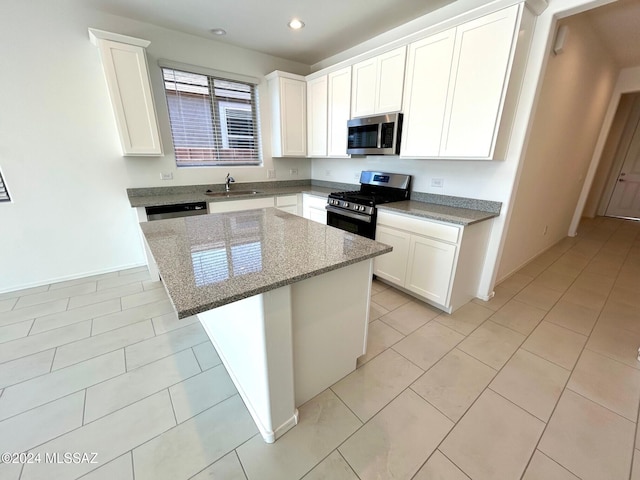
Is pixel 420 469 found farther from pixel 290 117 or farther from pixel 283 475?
pixel 290 117

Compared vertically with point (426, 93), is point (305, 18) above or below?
above

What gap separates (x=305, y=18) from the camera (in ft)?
8.65

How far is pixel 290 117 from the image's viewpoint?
364 centimetres

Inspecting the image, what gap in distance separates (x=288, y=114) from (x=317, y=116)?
405mm

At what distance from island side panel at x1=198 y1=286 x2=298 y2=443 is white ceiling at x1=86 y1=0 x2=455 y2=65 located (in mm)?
2695

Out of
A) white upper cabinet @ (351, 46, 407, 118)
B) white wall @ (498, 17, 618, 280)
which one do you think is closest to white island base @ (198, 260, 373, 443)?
white upper cabinet @ (351, 46, 407, 118)

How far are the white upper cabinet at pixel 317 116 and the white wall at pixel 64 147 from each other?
1.20m

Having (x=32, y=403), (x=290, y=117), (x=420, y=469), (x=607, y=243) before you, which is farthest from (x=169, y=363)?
(x=607, y=243)

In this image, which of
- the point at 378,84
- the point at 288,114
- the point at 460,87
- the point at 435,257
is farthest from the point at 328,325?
the point at 288,114

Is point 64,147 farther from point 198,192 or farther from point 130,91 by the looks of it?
point 198,192

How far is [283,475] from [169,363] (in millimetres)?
1085

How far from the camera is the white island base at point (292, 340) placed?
3.78 feet

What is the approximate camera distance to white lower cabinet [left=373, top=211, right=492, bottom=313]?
2191 millimetres

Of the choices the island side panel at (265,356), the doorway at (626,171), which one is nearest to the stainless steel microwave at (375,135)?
the island side panel at (265,356)
